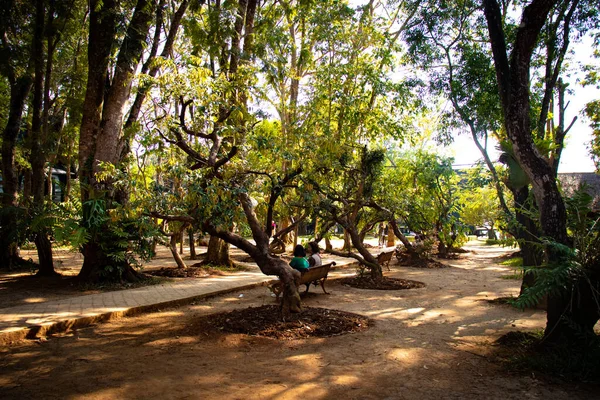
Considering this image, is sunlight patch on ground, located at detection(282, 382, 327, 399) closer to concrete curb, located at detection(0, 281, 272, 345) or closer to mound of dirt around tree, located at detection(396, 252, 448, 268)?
concrete curb, located at detection(0, 281, 272, 345)

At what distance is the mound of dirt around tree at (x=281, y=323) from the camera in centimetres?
607

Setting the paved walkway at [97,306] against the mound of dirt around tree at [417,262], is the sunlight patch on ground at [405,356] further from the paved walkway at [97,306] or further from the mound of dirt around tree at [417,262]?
the mound of dirt around tree at [417,262]

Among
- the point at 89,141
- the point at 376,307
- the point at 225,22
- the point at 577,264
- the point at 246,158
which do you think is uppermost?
the point at 225,22

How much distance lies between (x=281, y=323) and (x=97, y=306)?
11.6 ft

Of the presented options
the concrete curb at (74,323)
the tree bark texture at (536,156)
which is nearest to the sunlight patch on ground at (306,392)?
the tree bark texture at (536,156)

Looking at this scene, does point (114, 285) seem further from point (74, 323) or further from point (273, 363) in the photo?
point (273, 363)

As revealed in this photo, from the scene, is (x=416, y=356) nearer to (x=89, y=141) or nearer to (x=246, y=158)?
(x=246, y=158)

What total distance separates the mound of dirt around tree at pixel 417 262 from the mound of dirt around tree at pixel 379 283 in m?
5.22

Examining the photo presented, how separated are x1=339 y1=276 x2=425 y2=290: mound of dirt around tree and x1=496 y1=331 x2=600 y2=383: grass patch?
221 inches

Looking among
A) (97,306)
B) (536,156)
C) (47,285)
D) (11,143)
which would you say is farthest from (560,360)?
(11,143)

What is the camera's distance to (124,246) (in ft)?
32.5

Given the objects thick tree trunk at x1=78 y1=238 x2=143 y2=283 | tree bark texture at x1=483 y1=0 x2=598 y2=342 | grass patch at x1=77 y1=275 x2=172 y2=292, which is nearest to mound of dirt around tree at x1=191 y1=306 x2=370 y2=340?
tree bark texture at x1=483 y1=0 x2=598 y2=342

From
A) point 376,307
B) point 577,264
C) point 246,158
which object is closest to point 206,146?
point 246,158

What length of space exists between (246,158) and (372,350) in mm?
4031
